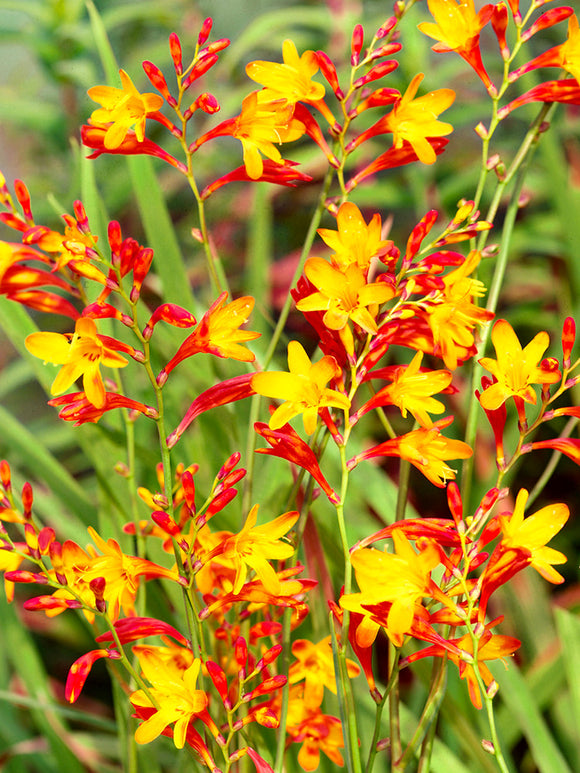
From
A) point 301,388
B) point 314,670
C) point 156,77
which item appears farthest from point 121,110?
point 314,670

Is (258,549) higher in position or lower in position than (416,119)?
lower

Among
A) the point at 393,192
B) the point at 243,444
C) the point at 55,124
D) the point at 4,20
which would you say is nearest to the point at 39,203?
the point at 55,124

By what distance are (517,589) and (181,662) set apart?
44cm

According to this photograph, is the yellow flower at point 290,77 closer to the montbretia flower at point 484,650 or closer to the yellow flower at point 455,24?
the yellow flower at point 455,24

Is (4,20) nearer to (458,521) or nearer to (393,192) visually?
(393,192)

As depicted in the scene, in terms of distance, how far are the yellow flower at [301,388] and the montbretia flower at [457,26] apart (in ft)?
0.48

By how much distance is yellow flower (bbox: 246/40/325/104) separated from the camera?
280mm

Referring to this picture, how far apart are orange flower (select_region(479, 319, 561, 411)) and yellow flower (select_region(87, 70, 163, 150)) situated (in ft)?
0.49

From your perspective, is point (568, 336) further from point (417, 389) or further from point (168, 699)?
point (168, 699)

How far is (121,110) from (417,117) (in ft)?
0.37

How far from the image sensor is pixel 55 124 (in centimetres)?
97

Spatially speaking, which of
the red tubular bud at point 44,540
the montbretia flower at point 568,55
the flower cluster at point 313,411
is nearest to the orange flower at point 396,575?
the flower cluster at point 313,411

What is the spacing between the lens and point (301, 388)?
0.82ft

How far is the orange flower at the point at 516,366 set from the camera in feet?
0.86
